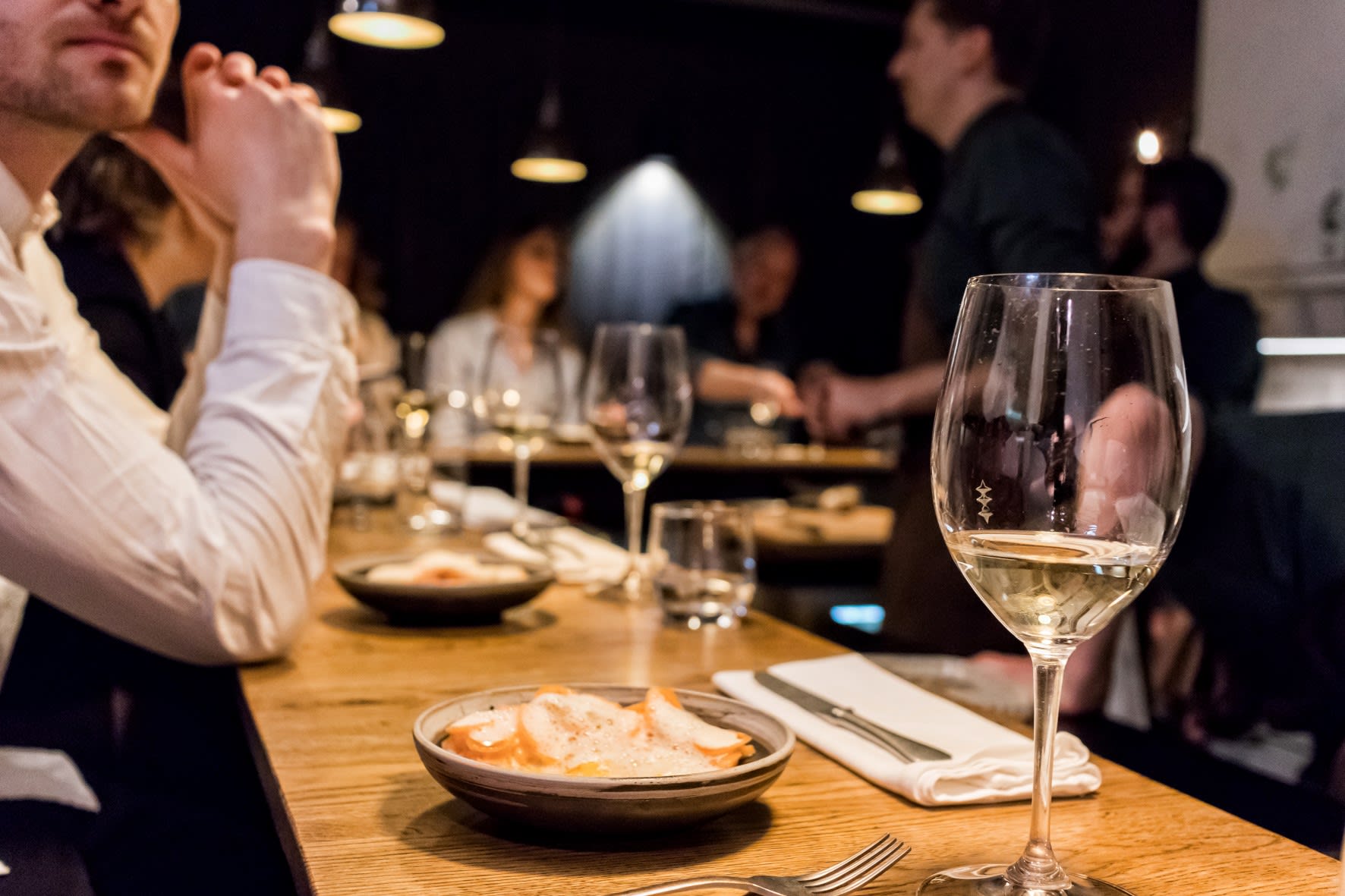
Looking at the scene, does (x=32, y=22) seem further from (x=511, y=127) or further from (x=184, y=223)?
(x=511, y=127)

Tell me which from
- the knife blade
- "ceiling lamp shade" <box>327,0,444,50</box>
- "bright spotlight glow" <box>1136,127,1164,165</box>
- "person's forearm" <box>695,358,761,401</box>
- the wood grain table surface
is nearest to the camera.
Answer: the knife blade

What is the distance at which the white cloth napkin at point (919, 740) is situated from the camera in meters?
0.69

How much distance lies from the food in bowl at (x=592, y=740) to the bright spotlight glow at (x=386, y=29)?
2.52 meters

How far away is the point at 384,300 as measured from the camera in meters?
6.39

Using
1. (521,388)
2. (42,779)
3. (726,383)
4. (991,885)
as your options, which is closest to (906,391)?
(521,388)

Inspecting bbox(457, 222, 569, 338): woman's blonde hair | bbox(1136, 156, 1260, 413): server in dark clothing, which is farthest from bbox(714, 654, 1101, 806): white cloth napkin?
bbox(457, 222, 569, 338): woman's blonde hair

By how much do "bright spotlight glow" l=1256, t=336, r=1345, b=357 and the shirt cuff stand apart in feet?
8.20

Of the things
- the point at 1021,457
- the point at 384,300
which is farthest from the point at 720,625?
the point at 384,300

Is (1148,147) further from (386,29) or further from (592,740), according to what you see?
(592,740)

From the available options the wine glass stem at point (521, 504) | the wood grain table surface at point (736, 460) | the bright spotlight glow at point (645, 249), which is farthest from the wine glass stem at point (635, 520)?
the bright spotlight glow at point (645, 249)

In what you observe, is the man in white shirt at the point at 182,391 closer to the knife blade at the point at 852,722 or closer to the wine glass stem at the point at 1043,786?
the knife blade at the point at 852,722

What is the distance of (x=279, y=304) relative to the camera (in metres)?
1.12

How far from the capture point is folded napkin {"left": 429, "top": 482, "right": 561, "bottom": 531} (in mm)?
→ 1878

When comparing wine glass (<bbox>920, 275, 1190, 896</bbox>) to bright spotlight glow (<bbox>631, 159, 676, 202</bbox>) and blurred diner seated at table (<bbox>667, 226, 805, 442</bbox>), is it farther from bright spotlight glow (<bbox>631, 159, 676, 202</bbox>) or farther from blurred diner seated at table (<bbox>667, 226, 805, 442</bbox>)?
bright spotlight glow (<bbox>631, 159, 676, 202</bbox>)
